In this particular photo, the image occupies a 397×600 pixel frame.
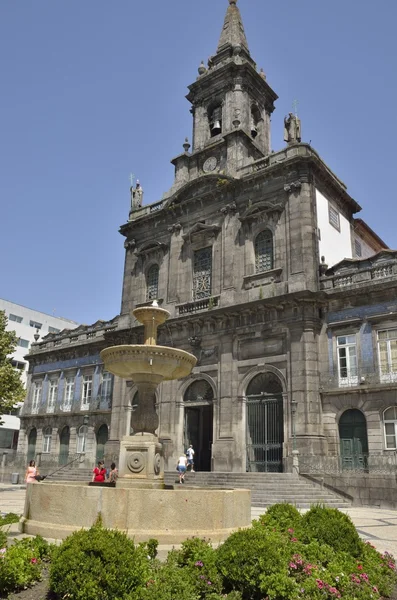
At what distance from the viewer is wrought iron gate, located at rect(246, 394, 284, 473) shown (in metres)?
22.6

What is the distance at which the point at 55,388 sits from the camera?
35.7 metres

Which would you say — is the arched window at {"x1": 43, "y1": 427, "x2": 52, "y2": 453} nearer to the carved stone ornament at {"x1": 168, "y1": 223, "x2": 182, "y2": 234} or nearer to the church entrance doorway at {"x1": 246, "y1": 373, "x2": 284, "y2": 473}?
the carved stone ornament at {"x1": 168, "y1": 223, "x2": 182, "y2": 234}

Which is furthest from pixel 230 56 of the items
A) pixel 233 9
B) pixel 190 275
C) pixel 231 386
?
pixel 231 386

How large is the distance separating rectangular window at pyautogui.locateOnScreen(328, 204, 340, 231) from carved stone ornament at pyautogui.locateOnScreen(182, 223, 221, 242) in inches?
225

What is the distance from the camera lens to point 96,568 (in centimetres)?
552

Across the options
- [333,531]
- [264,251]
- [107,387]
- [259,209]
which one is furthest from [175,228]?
[333,531]

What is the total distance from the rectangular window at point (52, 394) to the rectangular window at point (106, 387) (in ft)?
16.5

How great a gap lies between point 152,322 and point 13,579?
7.46 metres

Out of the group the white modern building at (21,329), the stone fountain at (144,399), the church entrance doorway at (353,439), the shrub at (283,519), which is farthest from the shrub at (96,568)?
the white modern building at (21,329)

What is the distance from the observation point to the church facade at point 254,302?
21672 millimetres

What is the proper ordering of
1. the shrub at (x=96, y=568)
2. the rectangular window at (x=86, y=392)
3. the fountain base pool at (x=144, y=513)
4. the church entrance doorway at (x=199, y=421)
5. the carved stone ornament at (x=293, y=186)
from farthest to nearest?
1. the rectangular window at (x=86, y=392)
2. the church entrance doorway at (x=199, y=421)
3. the carved stone ornament at (x=293, y=186)
4. the fountain base pool at (x=144, y=513)
5. the shrub at (x=96, y=568)

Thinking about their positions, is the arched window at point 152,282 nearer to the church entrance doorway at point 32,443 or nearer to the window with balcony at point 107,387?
the window with balcony at point 107,387

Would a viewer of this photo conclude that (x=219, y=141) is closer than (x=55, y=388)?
Yes

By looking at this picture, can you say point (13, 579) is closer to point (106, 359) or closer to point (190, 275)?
point (106, 359)
